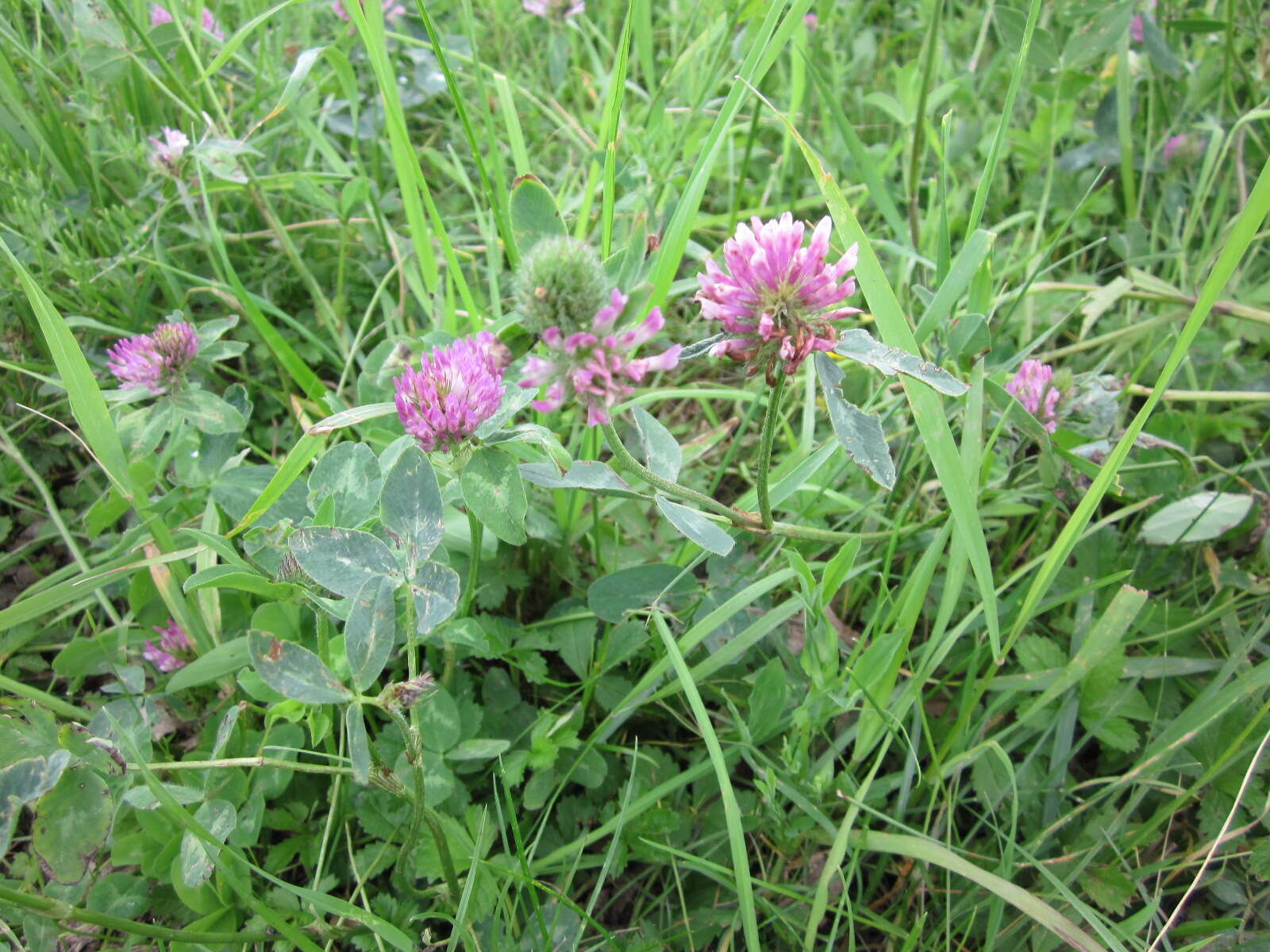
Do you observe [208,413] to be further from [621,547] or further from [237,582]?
[621,547]

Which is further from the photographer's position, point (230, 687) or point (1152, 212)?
point (1152, 212)

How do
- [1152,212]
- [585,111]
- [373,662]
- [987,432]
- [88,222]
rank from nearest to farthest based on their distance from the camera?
[373,662] < [987,432] < [88,222] < [1152,212] < [585,111]

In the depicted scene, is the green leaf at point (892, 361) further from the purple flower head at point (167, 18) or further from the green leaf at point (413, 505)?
the purple flower head at point (167, 18)

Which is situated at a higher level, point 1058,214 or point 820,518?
point 1058,214

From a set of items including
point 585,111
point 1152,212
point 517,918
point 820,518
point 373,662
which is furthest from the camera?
point 585,111


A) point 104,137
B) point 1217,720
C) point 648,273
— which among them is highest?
point 104,137

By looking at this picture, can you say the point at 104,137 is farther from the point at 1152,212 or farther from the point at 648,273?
the point at 1152,212

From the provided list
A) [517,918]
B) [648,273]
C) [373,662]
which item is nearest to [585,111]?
[648,273]

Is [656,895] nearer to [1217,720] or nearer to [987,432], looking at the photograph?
[1217,720]

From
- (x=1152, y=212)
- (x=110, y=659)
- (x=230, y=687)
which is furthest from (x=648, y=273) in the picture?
(x=1152, y=212)
